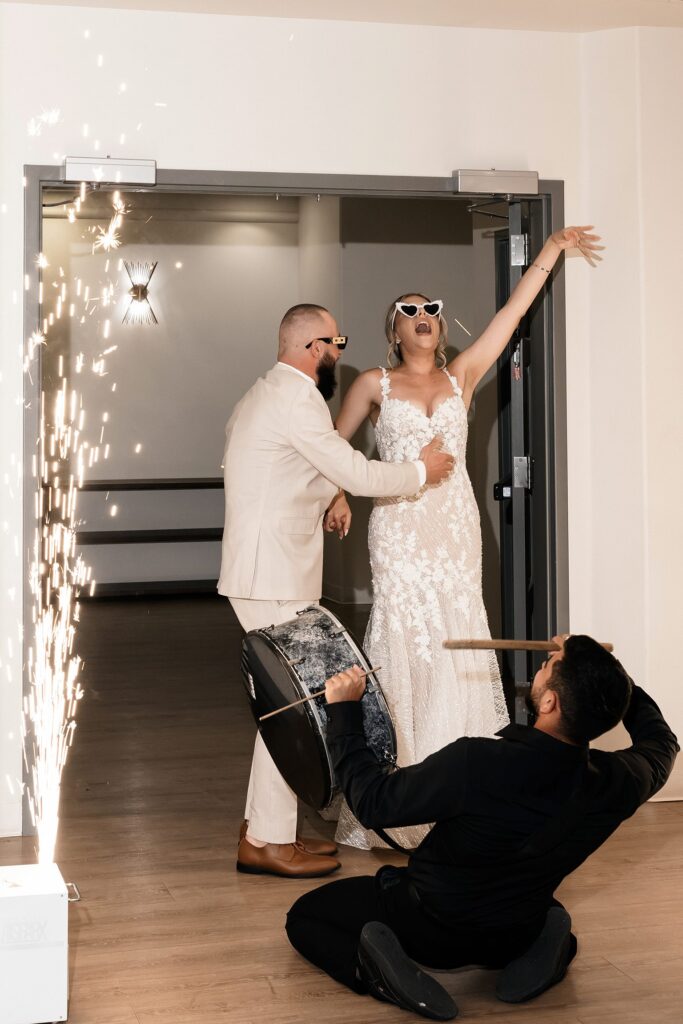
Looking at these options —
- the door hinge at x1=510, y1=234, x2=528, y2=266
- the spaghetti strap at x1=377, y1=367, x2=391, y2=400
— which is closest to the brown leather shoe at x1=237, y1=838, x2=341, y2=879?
the spaghetti strap at x1=377, y1=367, x2=391, y2=400

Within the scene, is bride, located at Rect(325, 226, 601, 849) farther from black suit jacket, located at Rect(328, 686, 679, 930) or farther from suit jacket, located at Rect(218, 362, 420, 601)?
black suit jacket, located at Rect(328, 686, 679, 930)

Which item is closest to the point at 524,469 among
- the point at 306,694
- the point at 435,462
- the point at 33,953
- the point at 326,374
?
the point at 435,462

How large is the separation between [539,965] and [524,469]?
6.91 ft

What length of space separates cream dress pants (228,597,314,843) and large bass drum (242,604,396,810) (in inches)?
23.0

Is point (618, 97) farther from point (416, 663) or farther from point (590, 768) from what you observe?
point (590, 768)

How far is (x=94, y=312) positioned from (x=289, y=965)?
7951 millimetres

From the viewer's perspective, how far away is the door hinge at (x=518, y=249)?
4.33m

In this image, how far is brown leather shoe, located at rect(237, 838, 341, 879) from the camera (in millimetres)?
3527

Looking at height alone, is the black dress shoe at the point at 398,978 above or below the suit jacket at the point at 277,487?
below

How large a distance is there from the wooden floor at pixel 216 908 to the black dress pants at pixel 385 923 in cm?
8

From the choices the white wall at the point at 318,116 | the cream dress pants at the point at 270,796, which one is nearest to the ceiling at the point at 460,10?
the white wall at the point at 318,116

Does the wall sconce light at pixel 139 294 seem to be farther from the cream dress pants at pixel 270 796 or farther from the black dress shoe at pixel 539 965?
the black dress shoe at pixel 539 965

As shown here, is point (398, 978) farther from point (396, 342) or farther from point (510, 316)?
point (510, 316)

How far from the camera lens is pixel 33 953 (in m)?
2.53
